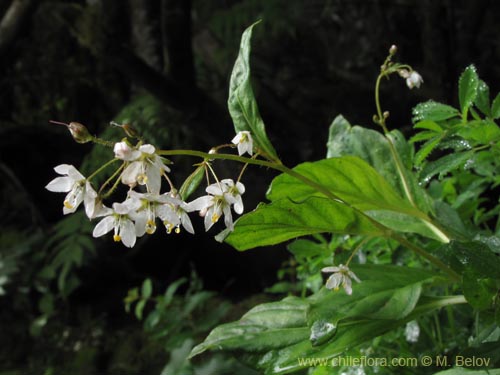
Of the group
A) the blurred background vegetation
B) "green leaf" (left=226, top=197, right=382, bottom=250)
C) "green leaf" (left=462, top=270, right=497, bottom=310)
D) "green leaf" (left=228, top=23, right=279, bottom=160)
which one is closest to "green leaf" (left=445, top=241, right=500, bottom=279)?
"green leaf" (left=462, top=270, right=497, bottom=310)

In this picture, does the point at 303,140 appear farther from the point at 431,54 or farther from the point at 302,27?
the point at 302,27

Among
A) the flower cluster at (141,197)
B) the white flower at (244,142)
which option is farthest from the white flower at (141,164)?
the white flower at (244,142)

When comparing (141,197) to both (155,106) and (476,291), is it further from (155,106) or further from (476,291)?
(155,106)

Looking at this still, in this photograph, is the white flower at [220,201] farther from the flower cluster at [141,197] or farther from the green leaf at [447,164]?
the green leaf at [447,164]

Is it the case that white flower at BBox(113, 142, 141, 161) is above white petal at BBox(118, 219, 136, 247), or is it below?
→ above

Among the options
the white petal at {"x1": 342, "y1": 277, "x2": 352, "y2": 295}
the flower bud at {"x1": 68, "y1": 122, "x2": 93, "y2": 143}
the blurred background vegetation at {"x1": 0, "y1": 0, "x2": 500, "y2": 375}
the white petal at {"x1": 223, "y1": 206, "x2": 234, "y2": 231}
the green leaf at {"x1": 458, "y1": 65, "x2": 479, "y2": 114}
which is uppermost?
the flower bud at {"x1": 68, "y1": 122, "x2": 93, "y2": 143}

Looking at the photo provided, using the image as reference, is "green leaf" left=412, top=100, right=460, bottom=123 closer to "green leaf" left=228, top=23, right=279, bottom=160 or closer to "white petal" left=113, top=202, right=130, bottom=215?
"green leaf" left=228, top=23, right=279, bottom=160

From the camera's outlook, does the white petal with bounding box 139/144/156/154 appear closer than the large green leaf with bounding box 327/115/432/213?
Yes
